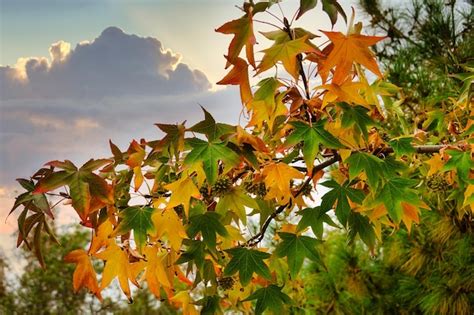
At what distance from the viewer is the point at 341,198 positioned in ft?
3.04

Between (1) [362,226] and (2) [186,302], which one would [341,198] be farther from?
(2) [186,302]

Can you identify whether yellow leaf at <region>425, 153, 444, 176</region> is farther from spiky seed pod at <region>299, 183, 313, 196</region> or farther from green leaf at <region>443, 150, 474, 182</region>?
spiky seed pod at <region>299, 183, 313, 196</region>

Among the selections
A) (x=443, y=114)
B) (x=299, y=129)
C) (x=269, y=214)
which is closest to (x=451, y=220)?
(x=443, y=114)

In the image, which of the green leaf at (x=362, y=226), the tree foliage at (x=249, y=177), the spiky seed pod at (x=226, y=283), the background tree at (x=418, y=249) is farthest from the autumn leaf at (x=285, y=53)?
the background tree at (x=418, y=249)

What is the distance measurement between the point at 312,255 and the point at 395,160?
170mm

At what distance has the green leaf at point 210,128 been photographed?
32.1 inches

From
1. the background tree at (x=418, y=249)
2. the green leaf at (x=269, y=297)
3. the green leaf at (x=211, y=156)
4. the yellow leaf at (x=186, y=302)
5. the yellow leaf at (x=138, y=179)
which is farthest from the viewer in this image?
the background tree at (x=418, y=249)

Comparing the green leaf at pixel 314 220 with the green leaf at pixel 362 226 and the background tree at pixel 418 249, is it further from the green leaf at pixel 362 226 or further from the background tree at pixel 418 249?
the background tree at pixel 418 249

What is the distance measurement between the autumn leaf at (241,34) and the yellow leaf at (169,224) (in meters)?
0.22

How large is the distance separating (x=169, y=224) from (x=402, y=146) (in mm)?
329

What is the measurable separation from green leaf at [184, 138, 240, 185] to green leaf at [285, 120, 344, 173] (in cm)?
9

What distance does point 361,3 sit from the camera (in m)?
3.43

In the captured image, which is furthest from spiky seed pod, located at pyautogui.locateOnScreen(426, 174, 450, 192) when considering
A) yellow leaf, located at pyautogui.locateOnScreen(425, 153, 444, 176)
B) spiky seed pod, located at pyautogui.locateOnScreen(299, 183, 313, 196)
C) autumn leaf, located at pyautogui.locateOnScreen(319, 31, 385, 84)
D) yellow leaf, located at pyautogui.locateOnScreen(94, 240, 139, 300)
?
yellow leaf, located at pyautogui.locateOnScreen(94, 240, 139, 300)

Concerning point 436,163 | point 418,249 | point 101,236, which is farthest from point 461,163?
point 418,249
